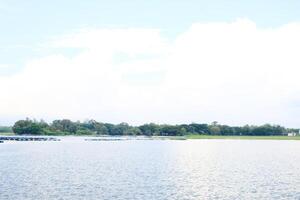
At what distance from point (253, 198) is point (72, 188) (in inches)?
950

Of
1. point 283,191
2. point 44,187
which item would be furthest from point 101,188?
point 283,191

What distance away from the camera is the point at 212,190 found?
64.8 metres

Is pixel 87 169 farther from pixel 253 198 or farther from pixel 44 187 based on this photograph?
pixel 253 198

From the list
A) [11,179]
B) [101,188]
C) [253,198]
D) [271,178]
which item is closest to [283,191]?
[253,198]

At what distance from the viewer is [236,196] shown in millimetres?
59812

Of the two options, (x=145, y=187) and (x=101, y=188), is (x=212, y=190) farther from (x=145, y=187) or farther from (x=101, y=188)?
(x=101, y=188)

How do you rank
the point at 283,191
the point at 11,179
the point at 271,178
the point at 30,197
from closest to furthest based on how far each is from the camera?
the point at 30,197 → the point at 283,191 → the point at 11,179 → the point at 271,178

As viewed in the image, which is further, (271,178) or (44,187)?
(271,178)

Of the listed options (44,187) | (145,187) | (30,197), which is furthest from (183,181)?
(30,197)

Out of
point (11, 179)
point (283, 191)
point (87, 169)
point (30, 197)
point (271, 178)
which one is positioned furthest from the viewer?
point (87, 169)

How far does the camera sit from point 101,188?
6519 cm

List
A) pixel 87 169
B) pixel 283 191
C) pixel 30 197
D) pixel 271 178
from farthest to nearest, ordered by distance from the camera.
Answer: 1. pixel 87 169
2. pixel 271 178
3. pixel 283 191
4. pixel 30 197

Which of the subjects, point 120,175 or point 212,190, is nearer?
point 212,190

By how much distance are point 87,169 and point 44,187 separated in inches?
1088
